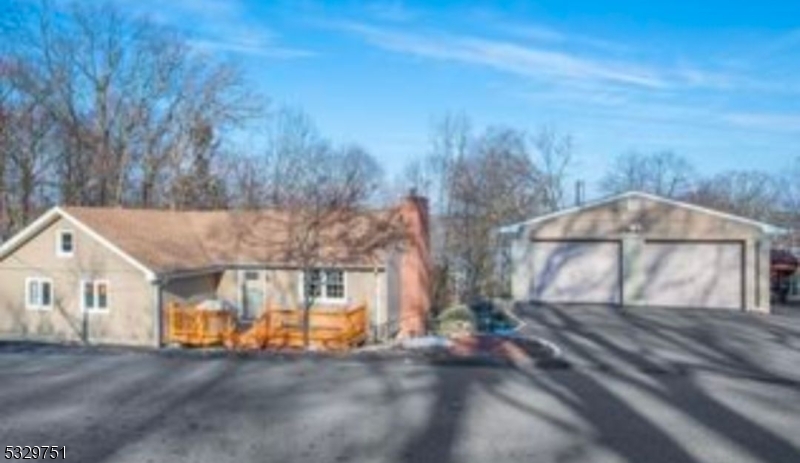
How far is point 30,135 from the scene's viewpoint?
48.2 meters

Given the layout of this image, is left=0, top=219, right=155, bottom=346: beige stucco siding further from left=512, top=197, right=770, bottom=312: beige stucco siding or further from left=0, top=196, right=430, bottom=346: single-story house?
left=512, top=197, right=770, bottom=312: beige stucco siding

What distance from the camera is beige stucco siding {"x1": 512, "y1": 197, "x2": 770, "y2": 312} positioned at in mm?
24703

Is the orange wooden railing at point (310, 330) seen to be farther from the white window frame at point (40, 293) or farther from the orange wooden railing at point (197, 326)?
the white window frame at point (40, 293)

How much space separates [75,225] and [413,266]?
478 inches

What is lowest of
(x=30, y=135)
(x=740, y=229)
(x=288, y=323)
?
(x=288, y=323)

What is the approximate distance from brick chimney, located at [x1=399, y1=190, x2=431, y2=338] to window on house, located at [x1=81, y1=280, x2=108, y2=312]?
10.2 metres

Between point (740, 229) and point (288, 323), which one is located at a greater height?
point (740, 229)

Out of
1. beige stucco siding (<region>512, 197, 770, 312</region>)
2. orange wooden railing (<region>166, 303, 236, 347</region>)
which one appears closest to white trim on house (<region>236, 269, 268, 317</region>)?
orange wooden railing (<region>166, 303, 236, 347</region>)

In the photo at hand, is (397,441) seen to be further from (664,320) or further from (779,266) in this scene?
(779,266)

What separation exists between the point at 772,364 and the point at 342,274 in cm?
1726

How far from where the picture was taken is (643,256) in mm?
25516

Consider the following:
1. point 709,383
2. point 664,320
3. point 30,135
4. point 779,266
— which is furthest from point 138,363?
point 30,135

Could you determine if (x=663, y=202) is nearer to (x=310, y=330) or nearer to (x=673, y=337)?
(x=673, y=337)

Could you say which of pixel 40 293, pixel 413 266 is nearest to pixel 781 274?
pixel 413 266
